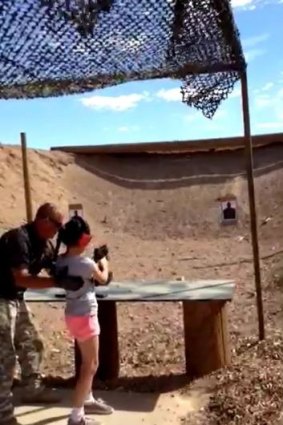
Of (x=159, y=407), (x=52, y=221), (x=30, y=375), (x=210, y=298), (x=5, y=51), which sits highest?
(x=5, y=51)

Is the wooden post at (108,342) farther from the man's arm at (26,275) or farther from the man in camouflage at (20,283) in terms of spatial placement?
the man's arm at (26,275)

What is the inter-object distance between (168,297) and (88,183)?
11.9 meters

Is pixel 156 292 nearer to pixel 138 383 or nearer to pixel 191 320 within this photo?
pixel 191 320

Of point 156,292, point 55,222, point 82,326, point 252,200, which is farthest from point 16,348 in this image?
point 252,200

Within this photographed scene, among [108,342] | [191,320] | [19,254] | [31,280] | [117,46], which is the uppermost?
[117,46]

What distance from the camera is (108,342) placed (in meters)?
3.93

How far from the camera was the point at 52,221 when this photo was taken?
277 centimetres

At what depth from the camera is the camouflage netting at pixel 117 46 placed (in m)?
3.16

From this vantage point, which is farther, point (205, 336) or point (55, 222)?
point (205, 336)

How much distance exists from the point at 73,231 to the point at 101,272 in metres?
0.22

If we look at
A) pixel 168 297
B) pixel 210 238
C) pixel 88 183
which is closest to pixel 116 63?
pixel 168 297

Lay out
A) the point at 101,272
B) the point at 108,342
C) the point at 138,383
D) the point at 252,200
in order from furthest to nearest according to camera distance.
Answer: the point at 252,200, the point at 108,342, the point at 138,383, the point at 101,272

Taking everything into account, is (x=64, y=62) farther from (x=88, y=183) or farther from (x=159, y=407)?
(x=88, y=183)

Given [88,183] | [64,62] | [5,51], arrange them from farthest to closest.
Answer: [88,183]
[64,62]
[5,51]
